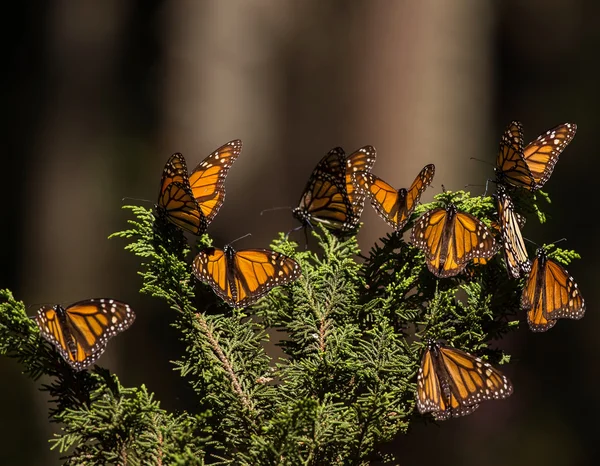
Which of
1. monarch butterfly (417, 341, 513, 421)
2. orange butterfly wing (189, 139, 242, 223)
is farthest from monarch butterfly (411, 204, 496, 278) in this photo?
orange butterfly wing (189, 139, 242, 223)

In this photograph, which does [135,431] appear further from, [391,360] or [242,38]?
[242,38]

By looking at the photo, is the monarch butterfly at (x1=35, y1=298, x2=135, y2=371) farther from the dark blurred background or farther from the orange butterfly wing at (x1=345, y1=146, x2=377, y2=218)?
the dark blurred background

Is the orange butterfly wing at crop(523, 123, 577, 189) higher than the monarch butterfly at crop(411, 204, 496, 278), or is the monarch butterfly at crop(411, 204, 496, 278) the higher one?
the orange butterfly wing at crop(523, 123, 577, 189)

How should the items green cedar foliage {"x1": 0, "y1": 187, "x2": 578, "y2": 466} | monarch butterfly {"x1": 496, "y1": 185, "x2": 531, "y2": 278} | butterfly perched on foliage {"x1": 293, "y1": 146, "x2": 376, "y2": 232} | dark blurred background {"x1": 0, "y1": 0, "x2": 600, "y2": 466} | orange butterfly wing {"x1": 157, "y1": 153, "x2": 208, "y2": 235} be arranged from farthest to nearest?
dark blurred background {"x1": 0, "y1": 0, "x2": 600, "y2": 466}, butterfly perched on foliage {"x1": 293, "y1": 146, "x2": 376, "y2": 232}, orange butterfly wing {"x1": 157, "y1": 153, "x2": 208, "y2": 235}, monarch butterfly {"x1": 496, "y1": 185, "x2": 531, "y2": 278}, green cedar foliage {"x1": 0, "y1": 187, "x2": 578, "y2": 466}

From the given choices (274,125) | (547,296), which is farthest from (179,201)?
(274,125)

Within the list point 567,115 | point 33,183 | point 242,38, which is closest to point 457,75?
point 567,115

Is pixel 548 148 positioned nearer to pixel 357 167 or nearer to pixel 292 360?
pixel 357 167

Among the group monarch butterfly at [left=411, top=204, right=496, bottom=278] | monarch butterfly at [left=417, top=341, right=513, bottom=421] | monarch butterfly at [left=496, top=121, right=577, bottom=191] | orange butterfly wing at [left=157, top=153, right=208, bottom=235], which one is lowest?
monarch butterfly at [left=417, top=341, right=513, bottom=421]
